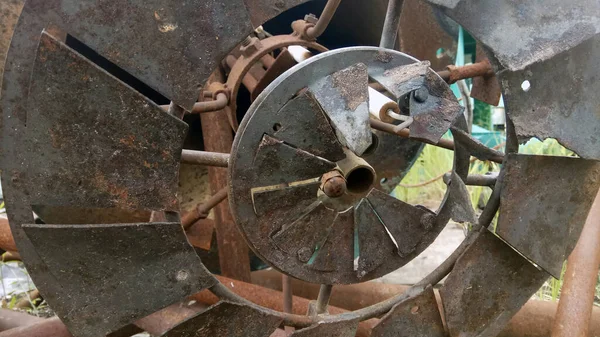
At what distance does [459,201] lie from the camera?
1293 mm

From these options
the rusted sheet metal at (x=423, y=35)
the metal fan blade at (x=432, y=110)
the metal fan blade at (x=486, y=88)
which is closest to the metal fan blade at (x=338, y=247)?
the metal fan blade at (x=432, y=110)

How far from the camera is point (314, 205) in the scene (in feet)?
3.80

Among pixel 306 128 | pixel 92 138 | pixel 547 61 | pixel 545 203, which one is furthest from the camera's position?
pixel 545 203

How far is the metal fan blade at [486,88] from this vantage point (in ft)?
5.96

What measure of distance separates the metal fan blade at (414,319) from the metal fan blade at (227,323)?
25 centimetres

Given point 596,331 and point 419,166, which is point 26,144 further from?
point 419,166

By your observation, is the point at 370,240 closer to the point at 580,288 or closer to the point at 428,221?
the point at 428,221

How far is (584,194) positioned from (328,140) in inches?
26.9

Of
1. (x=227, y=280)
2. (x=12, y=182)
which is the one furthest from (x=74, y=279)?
(x=227, y=280)

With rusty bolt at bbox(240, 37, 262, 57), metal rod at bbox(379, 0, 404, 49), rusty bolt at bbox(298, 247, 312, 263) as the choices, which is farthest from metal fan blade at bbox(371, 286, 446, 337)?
rusty bolt at bbox(240, 37, 262, 57)

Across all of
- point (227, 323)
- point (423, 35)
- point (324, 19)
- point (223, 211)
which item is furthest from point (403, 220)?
point (423, 35)

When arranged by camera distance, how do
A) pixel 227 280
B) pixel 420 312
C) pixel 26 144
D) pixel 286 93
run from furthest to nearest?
pixel 227 280 < pixel 420 312 < pixel 286 93 < pixel 26 144

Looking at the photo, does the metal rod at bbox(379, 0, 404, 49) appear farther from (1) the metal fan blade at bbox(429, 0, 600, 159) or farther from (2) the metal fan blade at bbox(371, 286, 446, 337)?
(2) the metal fan blade at bbox(371, 286, 446, 337)

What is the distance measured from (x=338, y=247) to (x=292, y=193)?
0.18 meters
